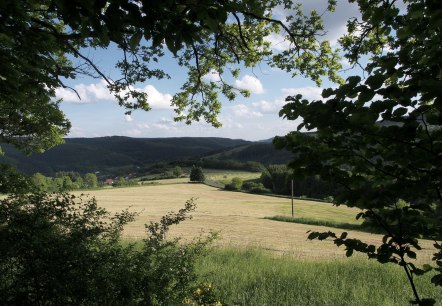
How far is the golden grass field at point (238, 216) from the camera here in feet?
98.6

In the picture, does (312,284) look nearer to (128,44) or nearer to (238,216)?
(128,44)

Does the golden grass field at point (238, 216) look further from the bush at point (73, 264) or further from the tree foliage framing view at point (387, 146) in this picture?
the tree foliage framing view at point (387, 146)

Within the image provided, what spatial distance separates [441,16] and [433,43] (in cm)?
64

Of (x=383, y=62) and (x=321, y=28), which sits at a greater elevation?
(x=321, y=28)

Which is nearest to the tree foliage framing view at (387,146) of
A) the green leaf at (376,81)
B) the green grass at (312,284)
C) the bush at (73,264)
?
the green leaf at (376,81)

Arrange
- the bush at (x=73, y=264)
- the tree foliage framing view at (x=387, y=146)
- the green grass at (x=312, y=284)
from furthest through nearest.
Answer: the green grass at (x=312, y=284) → the bush at (x=73, y=264) → the tree foliage framing view at (x=387, y=146)

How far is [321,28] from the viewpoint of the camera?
10.2m

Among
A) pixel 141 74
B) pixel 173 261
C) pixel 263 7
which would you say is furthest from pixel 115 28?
pixel 141 74

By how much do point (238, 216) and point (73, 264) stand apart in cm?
4741

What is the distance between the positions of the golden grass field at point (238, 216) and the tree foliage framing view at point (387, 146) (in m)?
22.0

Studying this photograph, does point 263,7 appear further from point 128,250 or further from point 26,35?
point 128,250

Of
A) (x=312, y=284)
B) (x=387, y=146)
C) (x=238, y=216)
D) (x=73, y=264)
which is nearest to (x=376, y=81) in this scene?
(x=387, y=146)

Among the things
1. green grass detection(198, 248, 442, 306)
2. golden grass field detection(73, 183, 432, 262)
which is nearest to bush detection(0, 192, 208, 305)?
green grass detection(198, 248, 442, 306)

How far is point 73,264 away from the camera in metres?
5.23
